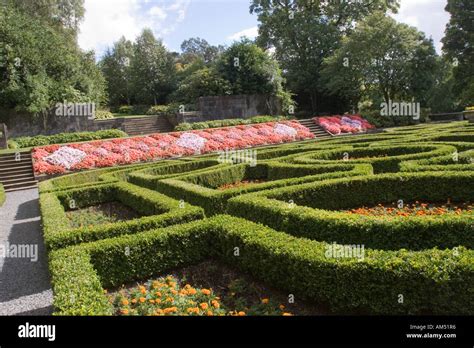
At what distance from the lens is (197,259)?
607 cm

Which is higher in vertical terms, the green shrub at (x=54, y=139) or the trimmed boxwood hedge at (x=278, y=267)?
the green shrub at (x=54, y=139)

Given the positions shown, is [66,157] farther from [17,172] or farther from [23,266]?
[23,266]

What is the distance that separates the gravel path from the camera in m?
5.31

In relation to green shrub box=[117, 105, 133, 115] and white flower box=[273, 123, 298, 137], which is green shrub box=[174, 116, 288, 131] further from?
green shrub box=[117, 105, 133, 115]

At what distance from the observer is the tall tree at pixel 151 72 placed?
38.3m

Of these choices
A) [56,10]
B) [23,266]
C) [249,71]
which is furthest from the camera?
[56,10]

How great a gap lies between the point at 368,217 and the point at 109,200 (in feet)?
24.5

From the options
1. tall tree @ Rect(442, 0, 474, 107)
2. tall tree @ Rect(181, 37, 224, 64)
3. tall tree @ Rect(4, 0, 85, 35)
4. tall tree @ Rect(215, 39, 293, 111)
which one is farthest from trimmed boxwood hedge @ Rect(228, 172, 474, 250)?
tall tree @ Rect(181, 37, 224, 64)

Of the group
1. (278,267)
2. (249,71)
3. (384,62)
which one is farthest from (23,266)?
(384,62)

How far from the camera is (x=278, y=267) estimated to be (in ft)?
15.8

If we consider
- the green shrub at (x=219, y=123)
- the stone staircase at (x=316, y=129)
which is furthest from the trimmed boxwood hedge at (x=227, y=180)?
the stone staircase at (x=316, y=129)

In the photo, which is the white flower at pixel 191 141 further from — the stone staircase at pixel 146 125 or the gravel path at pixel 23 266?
the gravel path at pixel 23 266

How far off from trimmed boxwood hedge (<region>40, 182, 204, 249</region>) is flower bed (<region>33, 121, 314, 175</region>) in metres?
6.34

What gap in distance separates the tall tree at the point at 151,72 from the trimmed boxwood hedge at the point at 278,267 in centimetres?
3436
